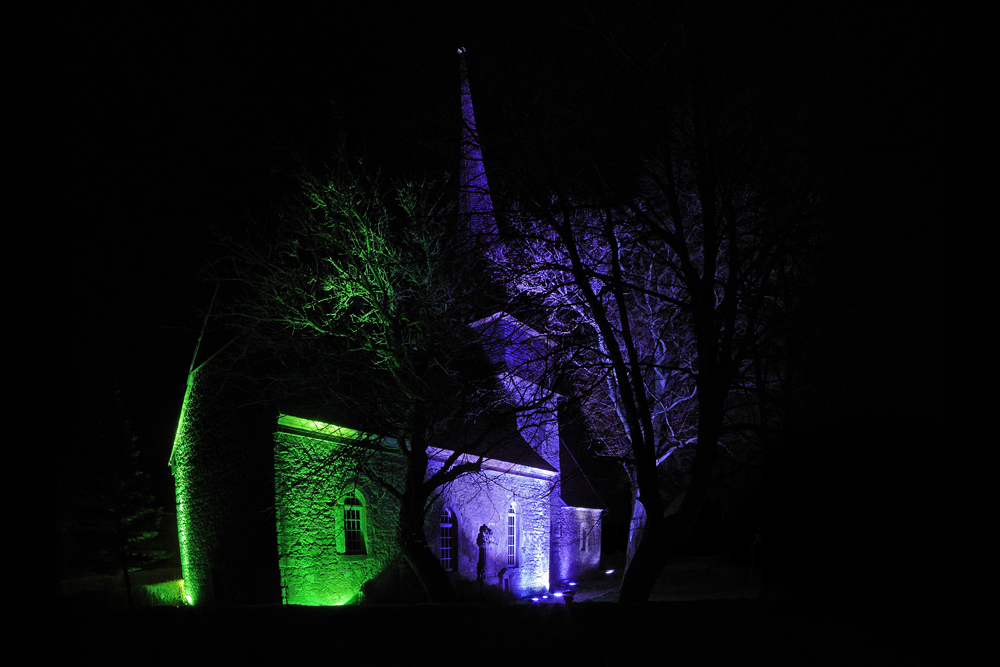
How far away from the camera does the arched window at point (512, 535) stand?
22.4 metres

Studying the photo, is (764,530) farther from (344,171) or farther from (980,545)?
(344,171)

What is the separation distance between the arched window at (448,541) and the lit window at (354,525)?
2.54m

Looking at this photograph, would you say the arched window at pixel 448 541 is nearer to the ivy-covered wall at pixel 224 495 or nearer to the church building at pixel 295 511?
the church building at pixel 295 511

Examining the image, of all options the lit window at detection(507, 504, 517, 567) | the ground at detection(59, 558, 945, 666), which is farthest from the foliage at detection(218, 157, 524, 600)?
the lit window at detection(507, 504, 517, 567)

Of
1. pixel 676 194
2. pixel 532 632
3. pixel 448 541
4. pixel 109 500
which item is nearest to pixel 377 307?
pixel 676 194

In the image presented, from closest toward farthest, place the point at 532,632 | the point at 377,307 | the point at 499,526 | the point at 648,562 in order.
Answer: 1. the point at 532,632
2. the point at 648,562
3. the point at 377,307
4. the point at 499,526

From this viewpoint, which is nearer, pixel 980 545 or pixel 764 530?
pixel 980 545

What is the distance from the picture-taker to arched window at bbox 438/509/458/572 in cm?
1900

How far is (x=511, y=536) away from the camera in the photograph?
22656 millimetres

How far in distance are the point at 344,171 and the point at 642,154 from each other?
6570 mm

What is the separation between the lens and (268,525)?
1614 centimetres

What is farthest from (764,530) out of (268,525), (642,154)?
(268,525)

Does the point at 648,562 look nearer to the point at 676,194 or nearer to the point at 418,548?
the point at 676,194

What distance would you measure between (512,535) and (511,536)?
5 centimetres
